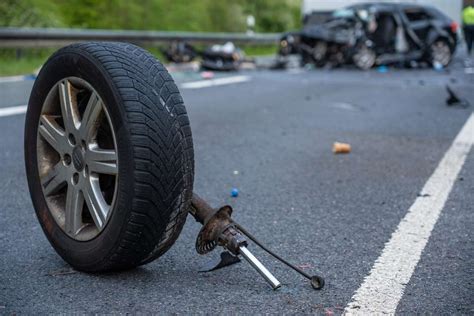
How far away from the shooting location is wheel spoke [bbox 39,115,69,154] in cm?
321

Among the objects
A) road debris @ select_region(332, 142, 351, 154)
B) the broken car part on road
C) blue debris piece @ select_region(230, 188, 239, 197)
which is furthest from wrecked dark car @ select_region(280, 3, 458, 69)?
the broken car part on road

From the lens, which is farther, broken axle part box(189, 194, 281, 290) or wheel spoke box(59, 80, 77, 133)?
wheel spoke box(59, 80, 77, 133)

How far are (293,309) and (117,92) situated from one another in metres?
1.03

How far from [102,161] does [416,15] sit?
16164 mm

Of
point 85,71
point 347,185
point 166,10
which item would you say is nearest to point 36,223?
point 85,71

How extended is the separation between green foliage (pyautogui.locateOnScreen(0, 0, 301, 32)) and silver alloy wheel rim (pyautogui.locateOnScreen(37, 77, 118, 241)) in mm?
14417

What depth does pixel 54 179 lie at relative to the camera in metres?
3.29

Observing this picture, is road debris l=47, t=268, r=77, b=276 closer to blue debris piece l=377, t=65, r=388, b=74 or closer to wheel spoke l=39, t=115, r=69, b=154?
wheel spoke l=39, t=115, r=69, b=154

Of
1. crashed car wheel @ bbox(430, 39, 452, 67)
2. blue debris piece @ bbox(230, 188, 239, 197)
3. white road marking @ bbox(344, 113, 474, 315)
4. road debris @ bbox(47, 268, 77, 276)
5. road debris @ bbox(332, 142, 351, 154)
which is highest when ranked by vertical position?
road debris @ bbox(47, 268, 77, 276)

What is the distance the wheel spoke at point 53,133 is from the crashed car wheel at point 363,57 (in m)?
14.6

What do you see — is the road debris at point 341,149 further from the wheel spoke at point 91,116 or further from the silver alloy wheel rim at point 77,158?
the wheel spoke at point 91,116

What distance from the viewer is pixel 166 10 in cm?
2555

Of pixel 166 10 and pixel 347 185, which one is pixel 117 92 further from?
pixel 166 10

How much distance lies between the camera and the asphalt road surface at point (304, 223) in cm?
287
